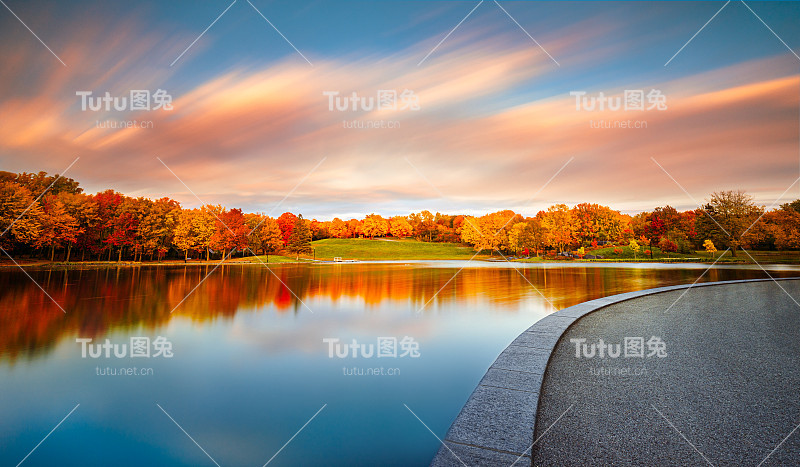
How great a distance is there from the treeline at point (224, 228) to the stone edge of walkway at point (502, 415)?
4829cm

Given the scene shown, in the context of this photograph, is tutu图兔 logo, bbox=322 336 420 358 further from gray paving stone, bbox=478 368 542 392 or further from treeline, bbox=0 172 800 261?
treeline, bbox=0 172 800 261

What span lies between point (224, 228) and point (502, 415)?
59185 mm

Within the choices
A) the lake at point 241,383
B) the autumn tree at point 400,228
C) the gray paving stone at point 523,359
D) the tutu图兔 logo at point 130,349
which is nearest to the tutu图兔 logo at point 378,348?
the lake at point 241,383

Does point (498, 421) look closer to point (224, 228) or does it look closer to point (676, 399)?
point (676, 399)

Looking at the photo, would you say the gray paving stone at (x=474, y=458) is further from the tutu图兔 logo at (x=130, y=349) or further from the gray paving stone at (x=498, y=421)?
the tutu图兔 logo at (x=130, y=349)

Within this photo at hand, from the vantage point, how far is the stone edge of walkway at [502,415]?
9.75ft

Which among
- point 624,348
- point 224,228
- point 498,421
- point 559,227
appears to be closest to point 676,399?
point 624,348

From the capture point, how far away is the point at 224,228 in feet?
184

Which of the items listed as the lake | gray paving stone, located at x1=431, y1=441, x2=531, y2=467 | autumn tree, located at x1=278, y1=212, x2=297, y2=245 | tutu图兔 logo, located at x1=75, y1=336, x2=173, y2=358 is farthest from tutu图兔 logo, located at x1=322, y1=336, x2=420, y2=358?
autumn tree, located at x1=278, y1=212, x2=297, y2=245

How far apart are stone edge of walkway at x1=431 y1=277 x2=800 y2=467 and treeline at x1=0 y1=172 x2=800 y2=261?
48.3 m

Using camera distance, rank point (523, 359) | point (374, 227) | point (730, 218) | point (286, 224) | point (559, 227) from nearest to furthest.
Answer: point (523, 359) → point (730, 218) → point (559, 227) → point (286, 224) → point (374, 227)

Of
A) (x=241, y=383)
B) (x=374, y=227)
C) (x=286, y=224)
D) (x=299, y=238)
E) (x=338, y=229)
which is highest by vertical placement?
(x=374, y=227)

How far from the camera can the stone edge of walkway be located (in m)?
2.97

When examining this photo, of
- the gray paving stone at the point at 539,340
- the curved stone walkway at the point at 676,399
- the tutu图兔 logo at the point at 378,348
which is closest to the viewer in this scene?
the curved stone walkway at the point at 676,399
